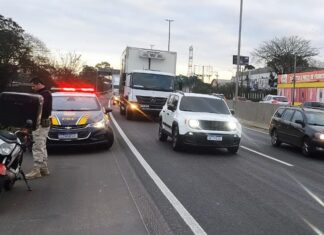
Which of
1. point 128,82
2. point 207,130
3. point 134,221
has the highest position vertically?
point 128,82

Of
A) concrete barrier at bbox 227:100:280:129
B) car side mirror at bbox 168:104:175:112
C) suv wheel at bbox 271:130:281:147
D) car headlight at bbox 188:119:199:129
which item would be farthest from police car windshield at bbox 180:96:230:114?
concrete barrier at bbox 227:100:280:129

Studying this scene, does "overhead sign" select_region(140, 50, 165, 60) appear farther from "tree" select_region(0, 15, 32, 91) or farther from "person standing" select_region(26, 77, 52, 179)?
"tree" select_region(0, 15, 32, 91)

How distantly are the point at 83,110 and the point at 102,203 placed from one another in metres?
6.13

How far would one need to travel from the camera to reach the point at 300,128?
14.6 metres

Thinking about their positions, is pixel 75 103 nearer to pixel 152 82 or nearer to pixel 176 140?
pixel 176 140

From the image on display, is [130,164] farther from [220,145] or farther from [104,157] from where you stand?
[220,145]

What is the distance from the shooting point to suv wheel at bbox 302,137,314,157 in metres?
13.7

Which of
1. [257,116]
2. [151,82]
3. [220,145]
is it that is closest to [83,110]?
[220,145]

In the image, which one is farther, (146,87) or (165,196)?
(146,87)

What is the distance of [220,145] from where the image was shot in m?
13.0

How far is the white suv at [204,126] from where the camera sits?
12914mm

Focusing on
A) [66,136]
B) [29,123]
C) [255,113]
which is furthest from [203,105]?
[255,113]

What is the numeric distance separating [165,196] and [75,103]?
6382mm

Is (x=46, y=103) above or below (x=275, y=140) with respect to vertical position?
above
